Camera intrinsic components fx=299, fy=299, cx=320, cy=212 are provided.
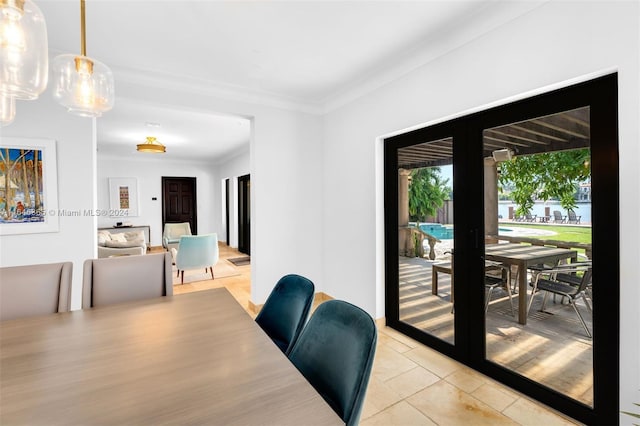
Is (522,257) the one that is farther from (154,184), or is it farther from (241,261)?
(154,184)

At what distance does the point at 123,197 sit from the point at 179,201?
1.38 meters

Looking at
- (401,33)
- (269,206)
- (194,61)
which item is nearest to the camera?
(401,33)

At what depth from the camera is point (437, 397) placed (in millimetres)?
2002

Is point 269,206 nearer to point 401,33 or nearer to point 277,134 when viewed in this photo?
point 277,134

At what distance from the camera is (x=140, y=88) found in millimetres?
2904

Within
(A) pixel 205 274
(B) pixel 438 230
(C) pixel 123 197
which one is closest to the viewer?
(B) pixel 438 230

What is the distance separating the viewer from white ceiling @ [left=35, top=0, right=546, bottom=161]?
6.56ft

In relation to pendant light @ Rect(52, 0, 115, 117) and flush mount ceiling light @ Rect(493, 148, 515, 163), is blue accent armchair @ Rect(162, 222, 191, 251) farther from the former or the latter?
flush mount ceiling light @ Rect(493, 148, 515, 163)

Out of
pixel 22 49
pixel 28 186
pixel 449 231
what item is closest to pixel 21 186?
pixel 28 186

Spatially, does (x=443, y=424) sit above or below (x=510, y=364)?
below

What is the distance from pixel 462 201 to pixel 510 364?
1.22m

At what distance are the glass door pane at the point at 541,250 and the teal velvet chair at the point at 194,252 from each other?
3948 mm

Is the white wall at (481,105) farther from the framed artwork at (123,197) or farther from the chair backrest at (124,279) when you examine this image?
the framed artwork at (123,197)

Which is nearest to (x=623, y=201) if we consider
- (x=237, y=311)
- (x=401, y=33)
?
(x=401, y=33)
